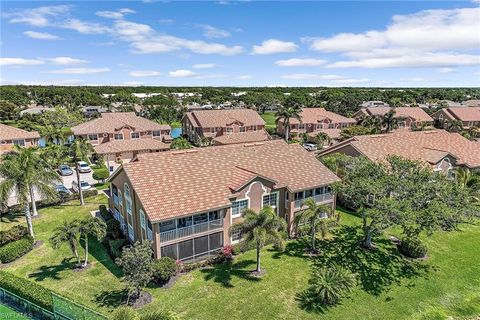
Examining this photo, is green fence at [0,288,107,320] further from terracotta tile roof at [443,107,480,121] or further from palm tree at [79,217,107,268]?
terracotta tile roof at [443,107,480,121]

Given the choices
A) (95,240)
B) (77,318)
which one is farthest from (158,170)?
(77,318)

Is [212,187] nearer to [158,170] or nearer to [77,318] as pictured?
[158,170]

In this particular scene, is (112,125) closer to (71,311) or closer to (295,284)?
(71,311)

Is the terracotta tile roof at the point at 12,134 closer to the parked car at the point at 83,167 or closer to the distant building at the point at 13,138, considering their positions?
the distant building at the point at 13,138

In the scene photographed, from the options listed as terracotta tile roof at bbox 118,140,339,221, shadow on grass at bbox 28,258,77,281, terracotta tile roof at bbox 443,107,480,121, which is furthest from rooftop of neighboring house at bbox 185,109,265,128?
terracotta tile roof at bbox 443,107,480,121

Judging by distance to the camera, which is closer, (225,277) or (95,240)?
(225,277)

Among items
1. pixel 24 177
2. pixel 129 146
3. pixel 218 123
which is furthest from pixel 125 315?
pixel 218 123

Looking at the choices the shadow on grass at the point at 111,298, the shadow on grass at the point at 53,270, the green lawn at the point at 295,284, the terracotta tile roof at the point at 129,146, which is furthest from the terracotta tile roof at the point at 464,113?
the shadow on grass at the point at 53,270
